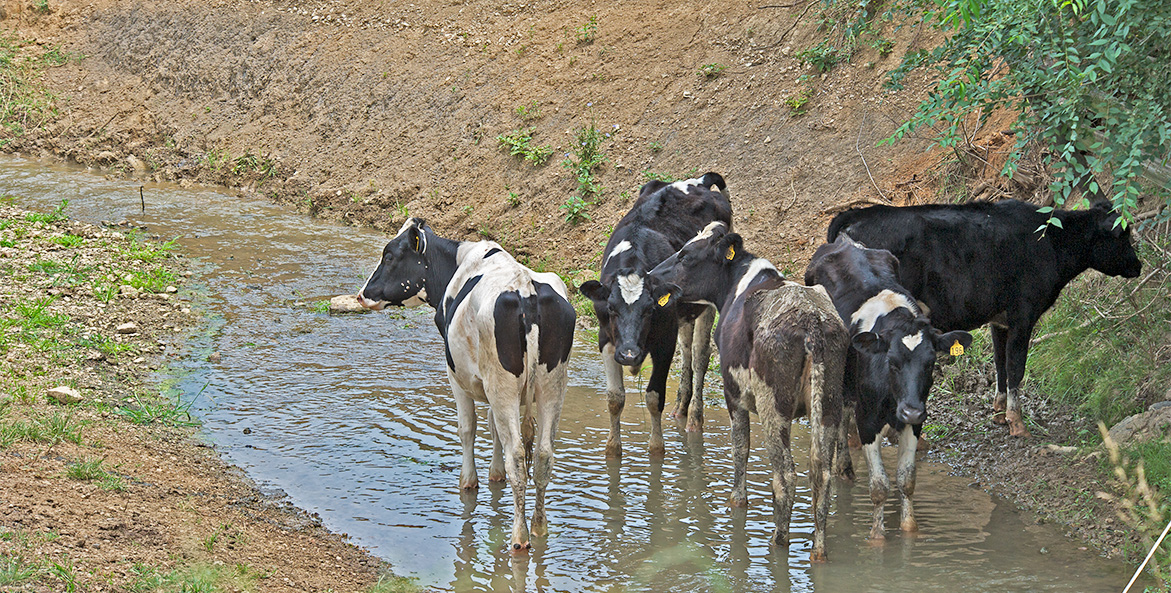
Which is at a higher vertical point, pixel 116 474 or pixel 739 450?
pixel 739 450

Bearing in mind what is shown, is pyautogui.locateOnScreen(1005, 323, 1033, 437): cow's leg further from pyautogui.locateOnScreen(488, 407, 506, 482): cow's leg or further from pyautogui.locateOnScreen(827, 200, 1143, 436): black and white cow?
pyautogui.locateOnScreen(488, 407, 506, 482): cow's leg

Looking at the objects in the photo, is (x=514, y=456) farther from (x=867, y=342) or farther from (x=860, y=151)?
(x=860, y=151)

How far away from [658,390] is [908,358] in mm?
2380

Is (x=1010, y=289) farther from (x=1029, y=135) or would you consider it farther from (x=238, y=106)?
(x=238, y=106)

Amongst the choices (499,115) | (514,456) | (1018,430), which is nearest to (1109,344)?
(1018,430)

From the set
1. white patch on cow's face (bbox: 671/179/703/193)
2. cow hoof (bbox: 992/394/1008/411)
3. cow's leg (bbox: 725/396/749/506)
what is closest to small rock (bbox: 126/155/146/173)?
white patch on cow's face (bbox: 671/179/703/193)

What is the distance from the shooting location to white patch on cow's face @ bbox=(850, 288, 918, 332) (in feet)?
23.6

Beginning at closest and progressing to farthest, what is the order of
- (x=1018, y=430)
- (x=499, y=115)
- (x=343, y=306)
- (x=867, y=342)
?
(x=867, y=342), (x=1018, y=430), (x=343, y=306), (x=499, y=115)

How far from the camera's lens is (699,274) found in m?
8.12

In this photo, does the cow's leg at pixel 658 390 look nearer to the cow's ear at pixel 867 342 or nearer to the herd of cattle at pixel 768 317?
the herd of cattle at pixel 768 317

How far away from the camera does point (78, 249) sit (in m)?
13.2

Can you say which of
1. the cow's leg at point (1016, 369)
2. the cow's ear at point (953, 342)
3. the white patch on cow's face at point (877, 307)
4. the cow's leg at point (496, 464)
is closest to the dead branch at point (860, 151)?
the cow's leg at point (1016, 369)

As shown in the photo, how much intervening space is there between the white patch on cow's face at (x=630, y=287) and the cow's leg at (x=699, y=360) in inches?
53.9

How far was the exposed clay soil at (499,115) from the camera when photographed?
13.2 metres
